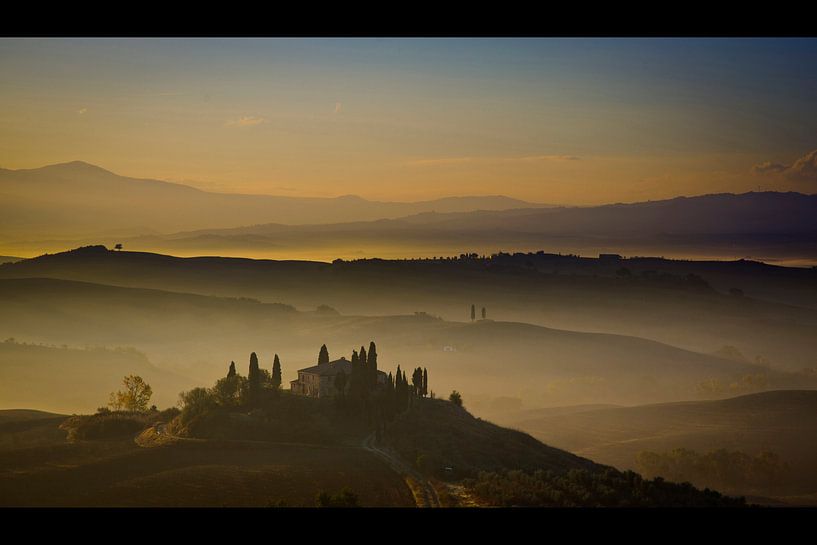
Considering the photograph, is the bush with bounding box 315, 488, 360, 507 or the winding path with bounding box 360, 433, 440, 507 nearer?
the bush with bounding box 315, 488, 360, 507

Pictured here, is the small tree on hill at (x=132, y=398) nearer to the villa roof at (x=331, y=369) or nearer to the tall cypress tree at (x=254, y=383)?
the tall cypress tree at (x=254, y=383)

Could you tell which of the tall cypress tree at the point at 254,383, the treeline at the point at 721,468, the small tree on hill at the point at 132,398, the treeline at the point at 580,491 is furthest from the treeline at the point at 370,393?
the treeline at the point at 721,468

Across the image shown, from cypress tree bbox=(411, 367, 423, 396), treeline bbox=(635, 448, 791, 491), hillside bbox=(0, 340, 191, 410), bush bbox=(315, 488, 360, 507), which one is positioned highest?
cypress tree bbox=(411, 367, 423, 396)

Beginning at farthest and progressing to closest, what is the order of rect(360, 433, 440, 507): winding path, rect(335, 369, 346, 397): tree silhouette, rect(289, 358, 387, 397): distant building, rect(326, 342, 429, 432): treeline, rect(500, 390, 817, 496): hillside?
rect(500, 390, 817, 496): hillside < rect(289, 358, 387, 397): distant building < rect(335, 369, 346, 397): tree silhouette < rect(326, 342, 429, 432): treeline < rect(360, 433, 440, 507): winding path

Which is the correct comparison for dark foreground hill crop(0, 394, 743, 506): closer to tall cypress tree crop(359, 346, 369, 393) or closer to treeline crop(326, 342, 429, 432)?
treeline crop(326, 342, 429, 432)

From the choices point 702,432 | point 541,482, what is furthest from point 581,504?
point 702,432

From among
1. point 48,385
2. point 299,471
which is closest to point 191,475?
point 299,471

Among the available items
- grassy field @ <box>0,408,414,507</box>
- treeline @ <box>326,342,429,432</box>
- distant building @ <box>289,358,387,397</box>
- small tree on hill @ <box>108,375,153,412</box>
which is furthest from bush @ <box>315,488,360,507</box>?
small tree on hill @ <box>108,375,153,412</box>

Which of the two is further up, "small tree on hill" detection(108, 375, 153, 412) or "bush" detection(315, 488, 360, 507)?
"small tree on hill" detection(108, 375, 153, 412)
